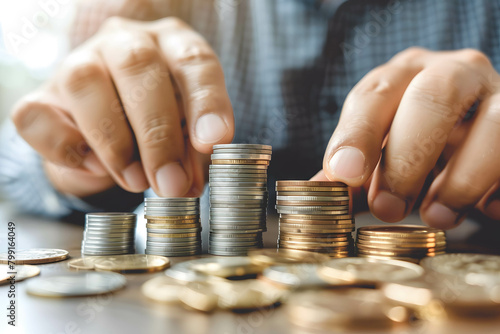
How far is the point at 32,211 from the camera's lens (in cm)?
222

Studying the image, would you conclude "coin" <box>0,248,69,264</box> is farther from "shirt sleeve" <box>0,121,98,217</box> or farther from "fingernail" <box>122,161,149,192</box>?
"shirt sleeve" <box>0,121,98,217</box>

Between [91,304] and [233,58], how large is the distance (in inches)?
83.3

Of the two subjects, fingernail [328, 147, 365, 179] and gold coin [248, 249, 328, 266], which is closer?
gold coin [248, 249, 328, 266]

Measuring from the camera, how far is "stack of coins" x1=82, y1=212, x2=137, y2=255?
1.02 metres

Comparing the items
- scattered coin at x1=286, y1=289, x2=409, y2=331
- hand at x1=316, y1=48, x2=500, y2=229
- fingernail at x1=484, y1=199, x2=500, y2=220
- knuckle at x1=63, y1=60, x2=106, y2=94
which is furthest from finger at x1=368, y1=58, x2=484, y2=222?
knuckle at x1=63, y1=60, x2=106, y2=94

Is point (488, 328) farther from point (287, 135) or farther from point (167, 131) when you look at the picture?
point (287, 135)

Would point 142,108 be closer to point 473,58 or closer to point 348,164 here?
point 348,164

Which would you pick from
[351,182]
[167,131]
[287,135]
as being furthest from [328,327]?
[287,135]

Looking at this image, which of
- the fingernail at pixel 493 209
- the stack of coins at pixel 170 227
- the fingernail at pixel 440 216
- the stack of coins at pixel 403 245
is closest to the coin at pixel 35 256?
the stack of coins at pixel 170 227

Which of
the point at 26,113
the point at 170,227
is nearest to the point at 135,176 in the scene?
the point at 170,227

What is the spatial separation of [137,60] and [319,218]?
76 centimetres

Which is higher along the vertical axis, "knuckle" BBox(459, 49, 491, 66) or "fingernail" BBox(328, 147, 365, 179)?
"knuckle" BBox(459, 49, 491, 66)

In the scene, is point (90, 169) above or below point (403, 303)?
above

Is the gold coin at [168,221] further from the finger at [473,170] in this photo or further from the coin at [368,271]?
the finger at [473,170]
